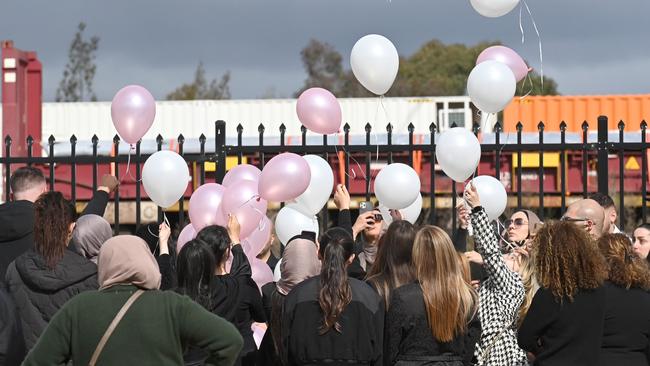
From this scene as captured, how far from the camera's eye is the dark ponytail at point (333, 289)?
16.9 ft

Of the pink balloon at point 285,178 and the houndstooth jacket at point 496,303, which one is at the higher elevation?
the pink balloon at point 285,178

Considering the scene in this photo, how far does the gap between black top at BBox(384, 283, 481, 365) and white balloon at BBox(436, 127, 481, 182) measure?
1737 mm

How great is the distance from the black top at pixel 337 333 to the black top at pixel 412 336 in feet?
0.24

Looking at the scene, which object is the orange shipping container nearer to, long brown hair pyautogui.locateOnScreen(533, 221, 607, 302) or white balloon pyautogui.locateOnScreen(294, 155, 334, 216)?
white balloon pyautogui.locateOnScreen(294, 155, 334, 216)

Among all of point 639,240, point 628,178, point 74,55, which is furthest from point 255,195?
point 74,55

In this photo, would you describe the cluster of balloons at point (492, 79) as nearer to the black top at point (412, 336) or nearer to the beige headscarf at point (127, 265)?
the black top at point (412, 336)

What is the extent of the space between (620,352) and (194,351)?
2192 millimetres

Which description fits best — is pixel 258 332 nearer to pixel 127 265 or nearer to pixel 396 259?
pixel 396 259

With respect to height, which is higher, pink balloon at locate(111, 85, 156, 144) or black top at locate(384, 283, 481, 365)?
pink balloon at locate(111, 85, 156, 144)

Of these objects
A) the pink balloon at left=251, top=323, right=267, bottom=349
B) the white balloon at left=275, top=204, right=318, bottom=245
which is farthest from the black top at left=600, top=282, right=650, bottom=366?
the white balloon at left=275, top=204, right=318, bottom=245

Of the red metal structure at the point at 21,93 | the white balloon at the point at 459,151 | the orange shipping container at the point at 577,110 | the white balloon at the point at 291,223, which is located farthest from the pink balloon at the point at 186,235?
the orange shipping container at the point at 577,110

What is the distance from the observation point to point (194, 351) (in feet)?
16.7

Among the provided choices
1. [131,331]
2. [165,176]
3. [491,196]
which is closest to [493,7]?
[491,196]

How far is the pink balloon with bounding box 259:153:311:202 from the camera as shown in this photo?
6734 millimetres
